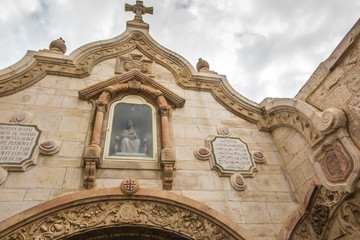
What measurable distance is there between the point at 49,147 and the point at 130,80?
7.60ft

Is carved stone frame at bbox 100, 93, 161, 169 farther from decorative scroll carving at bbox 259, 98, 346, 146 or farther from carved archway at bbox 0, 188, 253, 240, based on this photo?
decorative scroll carving at bbox 259, 98, 346, 146

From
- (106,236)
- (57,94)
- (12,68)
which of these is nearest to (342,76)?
(106,236)

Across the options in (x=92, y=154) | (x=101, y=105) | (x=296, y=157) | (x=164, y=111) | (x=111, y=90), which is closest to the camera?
(x=92, y=154)

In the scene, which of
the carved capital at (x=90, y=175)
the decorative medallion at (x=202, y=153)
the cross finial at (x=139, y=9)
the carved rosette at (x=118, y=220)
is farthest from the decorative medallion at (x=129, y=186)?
the cross finial at (x=139, y=9)

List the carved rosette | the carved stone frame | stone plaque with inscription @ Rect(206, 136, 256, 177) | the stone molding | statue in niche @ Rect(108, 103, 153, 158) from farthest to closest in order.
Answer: the stone molding → stone plaque with inscription @ Rect(206, 136, 256, 177) → statue in niche @ Rect(108, 103, 153, 158) → the carved stone frame → the carved rosette

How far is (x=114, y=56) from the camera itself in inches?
237

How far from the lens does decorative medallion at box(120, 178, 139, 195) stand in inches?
138

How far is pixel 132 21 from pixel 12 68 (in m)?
3.53

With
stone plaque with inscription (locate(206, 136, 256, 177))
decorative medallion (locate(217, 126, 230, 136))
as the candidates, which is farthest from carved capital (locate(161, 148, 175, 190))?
decorative medallion (locate(217, 126, 230, 136))

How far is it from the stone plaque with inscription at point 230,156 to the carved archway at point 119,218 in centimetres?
93

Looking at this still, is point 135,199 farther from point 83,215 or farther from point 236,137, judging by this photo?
point 236,137

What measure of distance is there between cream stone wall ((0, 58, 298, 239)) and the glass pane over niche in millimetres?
368

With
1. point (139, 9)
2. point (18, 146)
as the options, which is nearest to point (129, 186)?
point (18, 146)

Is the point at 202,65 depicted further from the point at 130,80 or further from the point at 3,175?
the point at 3,175
